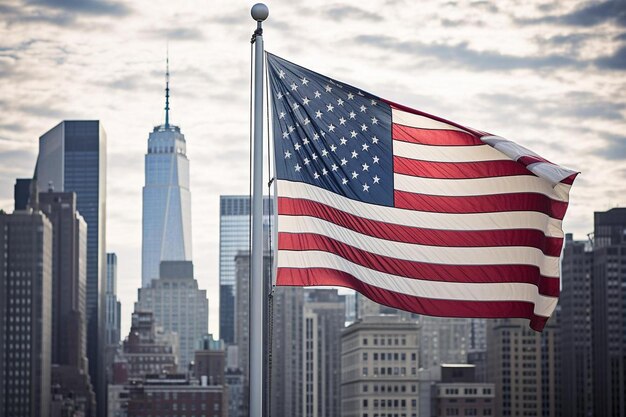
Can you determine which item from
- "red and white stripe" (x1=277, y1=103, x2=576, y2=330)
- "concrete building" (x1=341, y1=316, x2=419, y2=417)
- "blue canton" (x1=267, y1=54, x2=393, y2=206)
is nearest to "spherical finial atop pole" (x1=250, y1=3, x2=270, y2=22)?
"blue canton" (x1=267, y1=54, x2=393, y2=206)

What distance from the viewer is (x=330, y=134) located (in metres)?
24.1

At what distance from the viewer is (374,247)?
24266mm

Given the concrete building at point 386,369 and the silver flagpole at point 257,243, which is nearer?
the silver flagpole at point 257,243

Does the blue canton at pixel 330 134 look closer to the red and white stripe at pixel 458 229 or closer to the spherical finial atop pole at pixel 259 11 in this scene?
the red and white stripe at pixel 458 229

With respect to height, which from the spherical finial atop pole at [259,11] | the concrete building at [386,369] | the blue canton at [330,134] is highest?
the spherical finial atop pole at [259,11]

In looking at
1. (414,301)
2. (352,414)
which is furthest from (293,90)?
(352,414)

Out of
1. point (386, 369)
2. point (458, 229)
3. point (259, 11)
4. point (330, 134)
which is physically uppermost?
point (259, 11)

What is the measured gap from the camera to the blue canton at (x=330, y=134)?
23.8 m

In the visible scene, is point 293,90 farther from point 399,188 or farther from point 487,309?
point 487,309

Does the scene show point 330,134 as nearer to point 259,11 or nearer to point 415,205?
point 415,205

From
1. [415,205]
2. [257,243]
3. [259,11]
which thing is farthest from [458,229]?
[259,11]

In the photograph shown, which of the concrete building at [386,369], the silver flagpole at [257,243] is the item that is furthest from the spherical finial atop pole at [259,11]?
the concrete building at [386,369]

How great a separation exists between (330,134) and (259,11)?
2716mm

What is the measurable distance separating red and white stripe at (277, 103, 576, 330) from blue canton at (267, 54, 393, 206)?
0.22m
